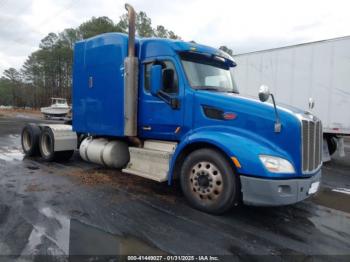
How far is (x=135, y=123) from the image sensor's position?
6.04m

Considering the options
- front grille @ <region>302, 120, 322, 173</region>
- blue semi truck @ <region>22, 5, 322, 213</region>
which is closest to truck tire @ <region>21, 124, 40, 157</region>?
blue semi truck @ <region>22, 5, 322, 213</region>

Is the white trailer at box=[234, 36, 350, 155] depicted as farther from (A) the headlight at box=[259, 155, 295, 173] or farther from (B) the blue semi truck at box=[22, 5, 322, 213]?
(A) the headlight at box=[259, 155, 295, 173]

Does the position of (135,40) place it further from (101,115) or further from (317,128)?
(317,128)

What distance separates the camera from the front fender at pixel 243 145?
13.3ft

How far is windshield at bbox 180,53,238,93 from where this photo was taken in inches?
206

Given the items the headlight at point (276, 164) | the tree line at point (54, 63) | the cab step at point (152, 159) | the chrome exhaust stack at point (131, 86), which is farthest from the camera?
the tree line at point (54, 63)

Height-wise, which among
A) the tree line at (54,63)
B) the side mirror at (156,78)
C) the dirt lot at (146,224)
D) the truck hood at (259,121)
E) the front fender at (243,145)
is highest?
the tree line at (54,63)

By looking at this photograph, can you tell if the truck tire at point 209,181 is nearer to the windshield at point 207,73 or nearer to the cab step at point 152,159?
the cab step at point 152,159

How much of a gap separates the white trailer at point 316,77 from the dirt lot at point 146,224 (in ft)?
11.2

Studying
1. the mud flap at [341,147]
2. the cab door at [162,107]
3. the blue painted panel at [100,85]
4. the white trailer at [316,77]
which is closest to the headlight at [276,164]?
the cab door at [162,107]

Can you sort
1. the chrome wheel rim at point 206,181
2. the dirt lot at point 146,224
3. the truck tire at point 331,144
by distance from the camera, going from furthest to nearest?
the truck tire at point 331,144 → the chrome wheel rim at point 206,181 → the dirt lot at point 146,224

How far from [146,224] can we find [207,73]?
2924mm

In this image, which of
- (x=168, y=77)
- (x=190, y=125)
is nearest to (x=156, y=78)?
(x=168, y=77)

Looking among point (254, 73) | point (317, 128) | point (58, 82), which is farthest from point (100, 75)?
point (58, 82)
